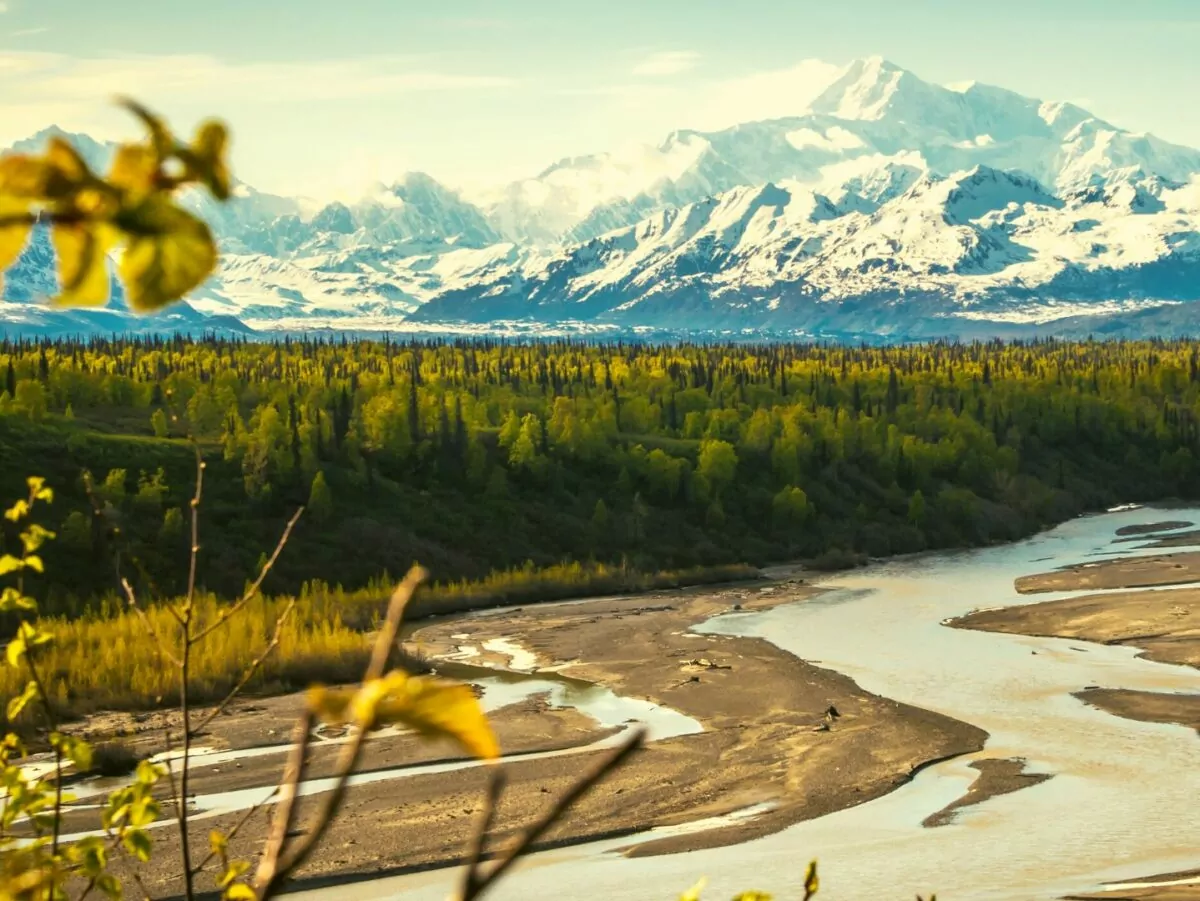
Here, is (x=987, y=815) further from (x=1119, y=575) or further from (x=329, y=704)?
(x=1119, y=575)

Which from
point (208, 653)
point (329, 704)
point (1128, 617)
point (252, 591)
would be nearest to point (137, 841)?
point (252, 591)

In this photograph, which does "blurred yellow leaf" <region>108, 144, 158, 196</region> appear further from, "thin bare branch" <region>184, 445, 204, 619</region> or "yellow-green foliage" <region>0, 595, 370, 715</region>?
"yellow-green foliage" <region>0, 595, 370, 715</region>

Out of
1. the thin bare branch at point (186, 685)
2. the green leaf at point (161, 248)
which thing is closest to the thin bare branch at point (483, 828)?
the green leaf at point (161, 248)

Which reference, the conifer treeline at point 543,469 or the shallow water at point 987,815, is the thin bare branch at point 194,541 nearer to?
the shallow water at point 987,815

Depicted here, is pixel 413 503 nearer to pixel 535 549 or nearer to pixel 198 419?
pixel 535 549

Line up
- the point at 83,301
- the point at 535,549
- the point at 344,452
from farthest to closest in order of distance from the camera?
the point at 344,452, the point at 535,549, the point at 83,301

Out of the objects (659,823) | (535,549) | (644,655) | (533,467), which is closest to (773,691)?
(644,655)
